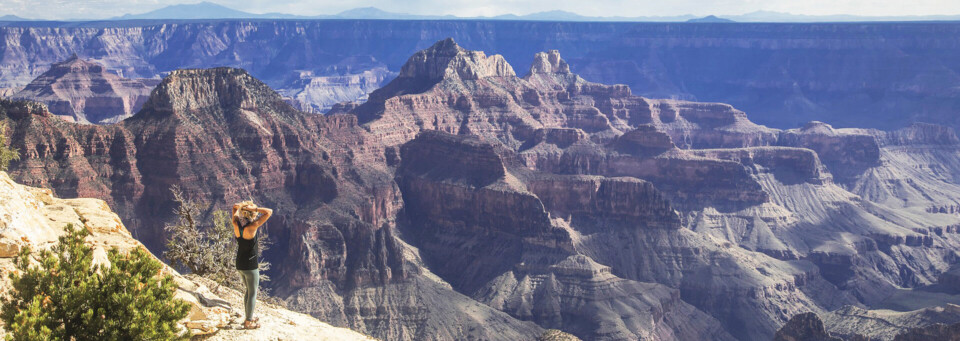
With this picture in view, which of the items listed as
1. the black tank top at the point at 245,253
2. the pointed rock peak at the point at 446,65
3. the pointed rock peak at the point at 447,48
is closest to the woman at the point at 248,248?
the black tank top at the point at 245,253

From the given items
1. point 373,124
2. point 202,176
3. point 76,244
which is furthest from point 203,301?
point 373,124

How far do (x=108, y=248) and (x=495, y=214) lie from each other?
91.2 meters

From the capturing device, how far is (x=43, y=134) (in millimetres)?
96375

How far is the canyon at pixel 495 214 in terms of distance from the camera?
97625mm

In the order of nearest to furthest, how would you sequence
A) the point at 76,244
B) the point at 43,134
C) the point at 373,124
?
the point at 76,244 < the point at 43,134 < the point at 373,124

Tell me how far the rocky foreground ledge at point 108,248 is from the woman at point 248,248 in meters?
0.85

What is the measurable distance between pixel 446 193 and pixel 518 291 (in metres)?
22.8

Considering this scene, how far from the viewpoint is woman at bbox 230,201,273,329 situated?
93.1 feet

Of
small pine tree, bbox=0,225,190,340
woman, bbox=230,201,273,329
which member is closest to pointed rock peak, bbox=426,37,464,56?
woman, bbox=230,201,273,329

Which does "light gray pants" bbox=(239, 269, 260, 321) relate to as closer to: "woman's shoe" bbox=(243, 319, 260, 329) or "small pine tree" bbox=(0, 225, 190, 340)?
"woman's shoe" bbox=(243, 319, 260, 329)

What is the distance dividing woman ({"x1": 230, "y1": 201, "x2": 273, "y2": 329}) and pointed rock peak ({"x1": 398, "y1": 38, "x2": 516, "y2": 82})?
14904 centimetres

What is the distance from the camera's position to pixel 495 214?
4702 inches

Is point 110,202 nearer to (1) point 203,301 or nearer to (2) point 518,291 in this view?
(2) point 518,291

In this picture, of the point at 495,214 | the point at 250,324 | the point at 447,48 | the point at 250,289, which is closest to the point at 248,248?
the point at 250,289
